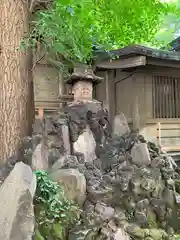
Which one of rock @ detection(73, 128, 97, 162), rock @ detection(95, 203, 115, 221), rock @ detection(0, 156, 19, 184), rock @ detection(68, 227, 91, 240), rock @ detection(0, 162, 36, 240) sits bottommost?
rock @ detection(68, 227, 91, 240)

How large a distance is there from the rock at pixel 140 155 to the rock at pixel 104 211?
4.38ft

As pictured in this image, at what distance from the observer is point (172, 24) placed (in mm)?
22219

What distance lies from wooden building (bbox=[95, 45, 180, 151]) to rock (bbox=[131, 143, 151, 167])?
13.7 ft

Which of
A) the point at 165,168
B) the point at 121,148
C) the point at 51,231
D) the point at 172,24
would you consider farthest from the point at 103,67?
the point at 172,24

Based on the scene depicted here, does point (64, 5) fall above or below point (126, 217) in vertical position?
above

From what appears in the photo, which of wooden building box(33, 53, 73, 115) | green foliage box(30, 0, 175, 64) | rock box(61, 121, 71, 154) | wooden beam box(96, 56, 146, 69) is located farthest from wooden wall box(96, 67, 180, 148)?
rock box(61, 121, 71, 154)

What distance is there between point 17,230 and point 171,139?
7816mm

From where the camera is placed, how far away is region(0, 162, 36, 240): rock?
11.0ft

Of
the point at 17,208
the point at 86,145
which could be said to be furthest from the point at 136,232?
the point at 86,145

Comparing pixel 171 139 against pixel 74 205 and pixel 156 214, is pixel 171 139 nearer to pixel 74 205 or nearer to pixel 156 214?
pixel 156 214

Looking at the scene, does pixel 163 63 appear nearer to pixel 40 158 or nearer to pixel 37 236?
pixel 40 158

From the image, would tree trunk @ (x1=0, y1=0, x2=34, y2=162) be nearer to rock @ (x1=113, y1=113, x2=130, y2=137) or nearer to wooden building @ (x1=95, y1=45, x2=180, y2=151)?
rock @ (x1=113, y1=113, x2=130, y2=137)

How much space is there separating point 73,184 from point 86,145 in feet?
4.97

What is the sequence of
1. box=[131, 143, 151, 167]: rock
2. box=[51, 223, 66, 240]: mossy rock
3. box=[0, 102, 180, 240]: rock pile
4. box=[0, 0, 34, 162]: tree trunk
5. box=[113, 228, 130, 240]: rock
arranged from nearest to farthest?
1. box=[51, 223, 66, 240]: mossy rock
2. box=[113, 228, 130, 240]: rock
3. box=[0, 102, 180, 240]: rock pile
4. box=[0, 0, 34, 162]: tree trunk
5. box=[131, 143, 151, 167]: rock
